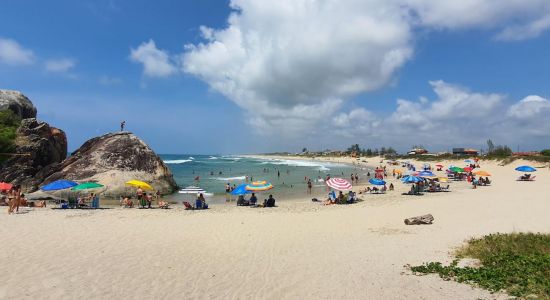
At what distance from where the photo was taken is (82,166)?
91.5 ft

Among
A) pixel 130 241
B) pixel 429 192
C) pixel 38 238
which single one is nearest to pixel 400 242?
pixel 130 241

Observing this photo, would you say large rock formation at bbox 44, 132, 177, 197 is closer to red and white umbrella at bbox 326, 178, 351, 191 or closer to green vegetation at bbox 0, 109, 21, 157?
green vegetation at bbox 0, 109, 21, 157

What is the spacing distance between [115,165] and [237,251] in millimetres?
20812

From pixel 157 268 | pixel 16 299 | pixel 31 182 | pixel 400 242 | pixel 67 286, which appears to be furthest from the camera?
pixel 31 182

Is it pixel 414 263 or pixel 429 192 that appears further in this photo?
pixel 429 192

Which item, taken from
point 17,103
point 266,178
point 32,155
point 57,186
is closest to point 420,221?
point 57,186

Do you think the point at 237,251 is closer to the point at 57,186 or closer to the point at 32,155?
the point at 57,186

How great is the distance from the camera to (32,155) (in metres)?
28.9

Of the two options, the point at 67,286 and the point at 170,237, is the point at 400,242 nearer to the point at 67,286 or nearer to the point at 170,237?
the point at 170,237

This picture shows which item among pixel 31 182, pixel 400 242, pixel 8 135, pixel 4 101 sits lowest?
pixel 400 242

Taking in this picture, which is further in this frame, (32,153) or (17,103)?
(17,103)

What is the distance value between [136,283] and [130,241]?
4476mm

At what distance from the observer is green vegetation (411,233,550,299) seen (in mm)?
6879

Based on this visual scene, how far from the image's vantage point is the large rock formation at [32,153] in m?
27.7
